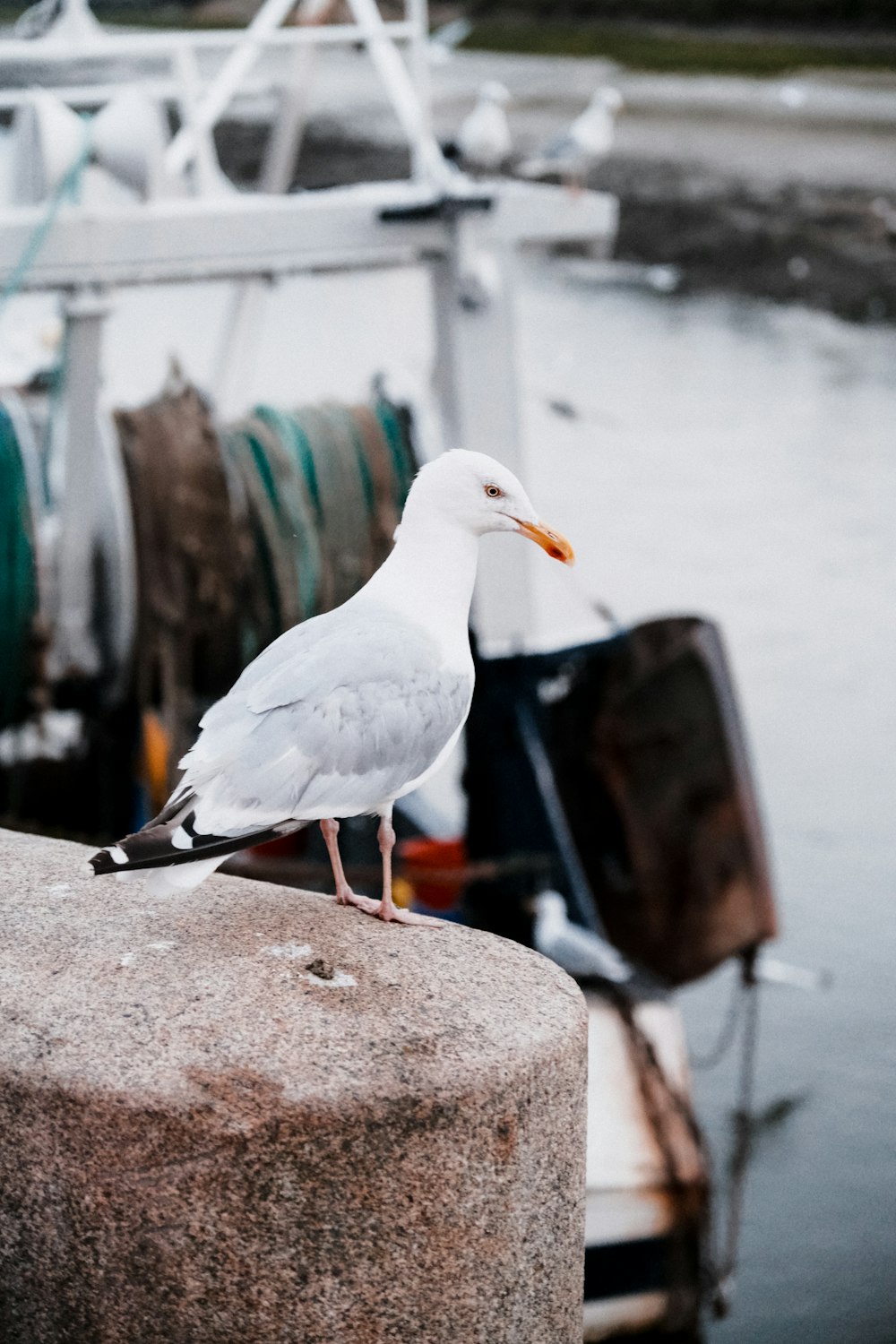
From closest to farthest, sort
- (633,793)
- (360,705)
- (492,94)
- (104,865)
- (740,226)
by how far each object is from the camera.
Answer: (104,865) < (360,705) < (492,94) < (633,793) < (740,226)

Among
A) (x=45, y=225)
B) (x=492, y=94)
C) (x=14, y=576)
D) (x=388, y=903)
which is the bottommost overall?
(x=14, y=576)

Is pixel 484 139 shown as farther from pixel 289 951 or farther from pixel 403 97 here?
pixel 289 951

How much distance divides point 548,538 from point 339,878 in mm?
797

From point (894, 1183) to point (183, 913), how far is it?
6783mm

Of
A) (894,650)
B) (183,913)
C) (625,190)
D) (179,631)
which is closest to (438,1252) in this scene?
(183,913)

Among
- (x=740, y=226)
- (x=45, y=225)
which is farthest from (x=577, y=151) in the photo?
(x=740, y=226)

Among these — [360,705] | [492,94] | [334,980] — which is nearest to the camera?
[334,980]

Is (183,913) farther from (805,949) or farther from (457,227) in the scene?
(805,949)

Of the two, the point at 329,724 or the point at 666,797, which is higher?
the point at 329,724

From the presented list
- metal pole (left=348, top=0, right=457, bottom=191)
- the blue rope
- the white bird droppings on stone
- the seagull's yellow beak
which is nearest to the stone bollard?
the white bird droppings on stone

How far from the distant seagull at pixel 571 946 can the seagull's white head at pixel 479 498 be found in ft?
13.6

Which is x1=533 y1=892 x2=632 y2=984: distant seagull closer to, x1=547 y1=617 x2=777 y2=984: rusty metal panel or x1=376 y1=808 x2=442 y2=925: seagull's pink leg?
x1=547 y1=617 x2=777 y2=984: rusty metal panel

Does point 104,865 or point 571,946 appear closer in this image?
point 104,865

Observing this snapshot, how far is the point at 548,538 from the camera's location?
333 cm
